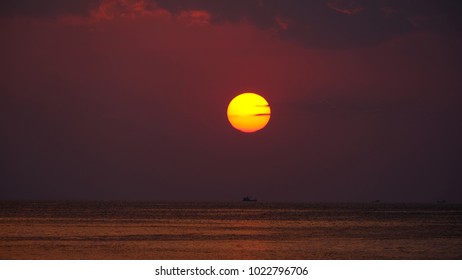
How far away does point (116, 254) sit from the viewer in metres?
53.8

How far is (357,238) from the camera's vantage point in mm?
71625

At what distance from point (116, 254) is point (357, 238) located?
26.1 metres

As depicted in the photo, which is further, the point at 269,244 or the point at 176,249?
the point at 269,244

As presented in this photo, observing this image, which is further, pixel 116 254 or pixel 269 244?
pixel 269 244
